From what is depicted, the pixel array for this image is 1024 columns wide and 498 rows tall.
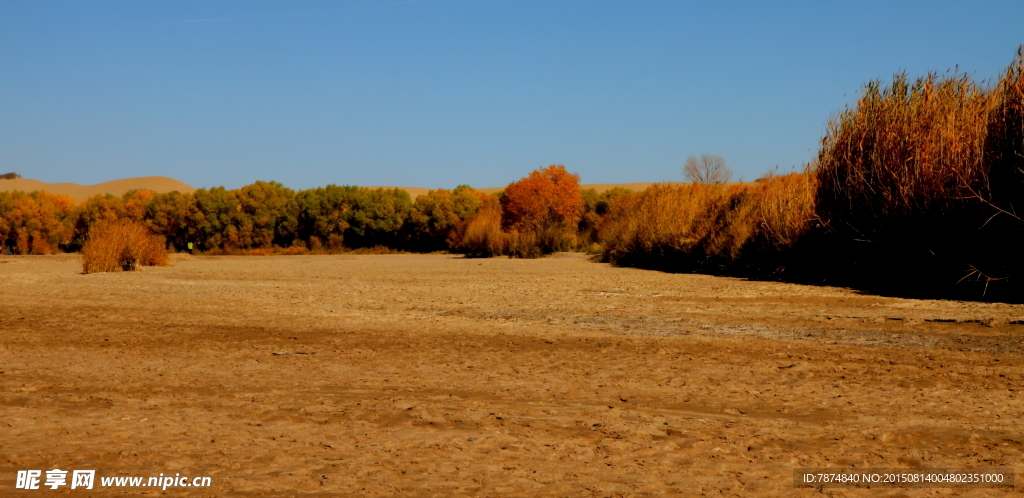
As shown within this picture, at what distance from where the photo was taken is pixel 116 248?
872 inches

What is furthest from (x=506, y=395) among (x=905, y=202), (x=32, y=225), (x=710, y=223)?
(x=32, y=225)

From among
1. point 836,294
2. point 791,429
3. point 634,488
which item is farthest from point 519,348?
point 836,294

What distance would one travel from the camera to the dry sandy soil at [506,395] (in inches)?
186

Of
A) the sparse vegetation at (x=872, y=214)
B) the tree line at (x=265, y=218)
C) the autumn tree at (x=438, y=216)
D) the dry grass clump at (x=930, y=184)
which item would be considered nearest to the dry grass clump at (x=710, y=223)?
the sparse vegetation at (x=872, y=214)

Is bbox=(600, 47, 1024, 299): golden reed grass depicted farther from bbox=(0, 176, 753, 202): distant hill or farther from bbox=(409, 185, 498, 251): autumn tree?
bbox=(0, 176, 753, 202): distant hill

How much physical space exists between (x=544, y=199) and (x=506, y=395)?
34.4m

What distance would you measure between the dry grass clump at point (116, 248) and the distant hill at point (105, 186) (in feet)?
297

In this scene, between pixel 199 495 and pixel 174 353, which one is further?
pixel 174 353

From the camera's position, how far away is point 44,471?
4574mm

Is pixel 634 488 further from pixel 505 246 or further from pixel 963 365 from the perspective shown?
pixel 505 246

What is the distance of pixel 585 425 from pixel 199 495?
7.92 feet

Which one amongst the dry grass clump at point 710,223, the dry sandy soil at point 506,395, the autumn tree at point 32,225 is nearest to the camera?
the dry sandy soil at point 506,395

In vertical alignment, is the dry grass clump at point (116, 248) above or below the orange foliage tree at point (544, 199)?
below

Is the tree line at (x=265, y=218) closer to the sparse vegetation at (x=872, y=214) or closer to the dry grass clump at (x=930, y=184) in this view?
the sparse vegetation at (x=872, y=214)
